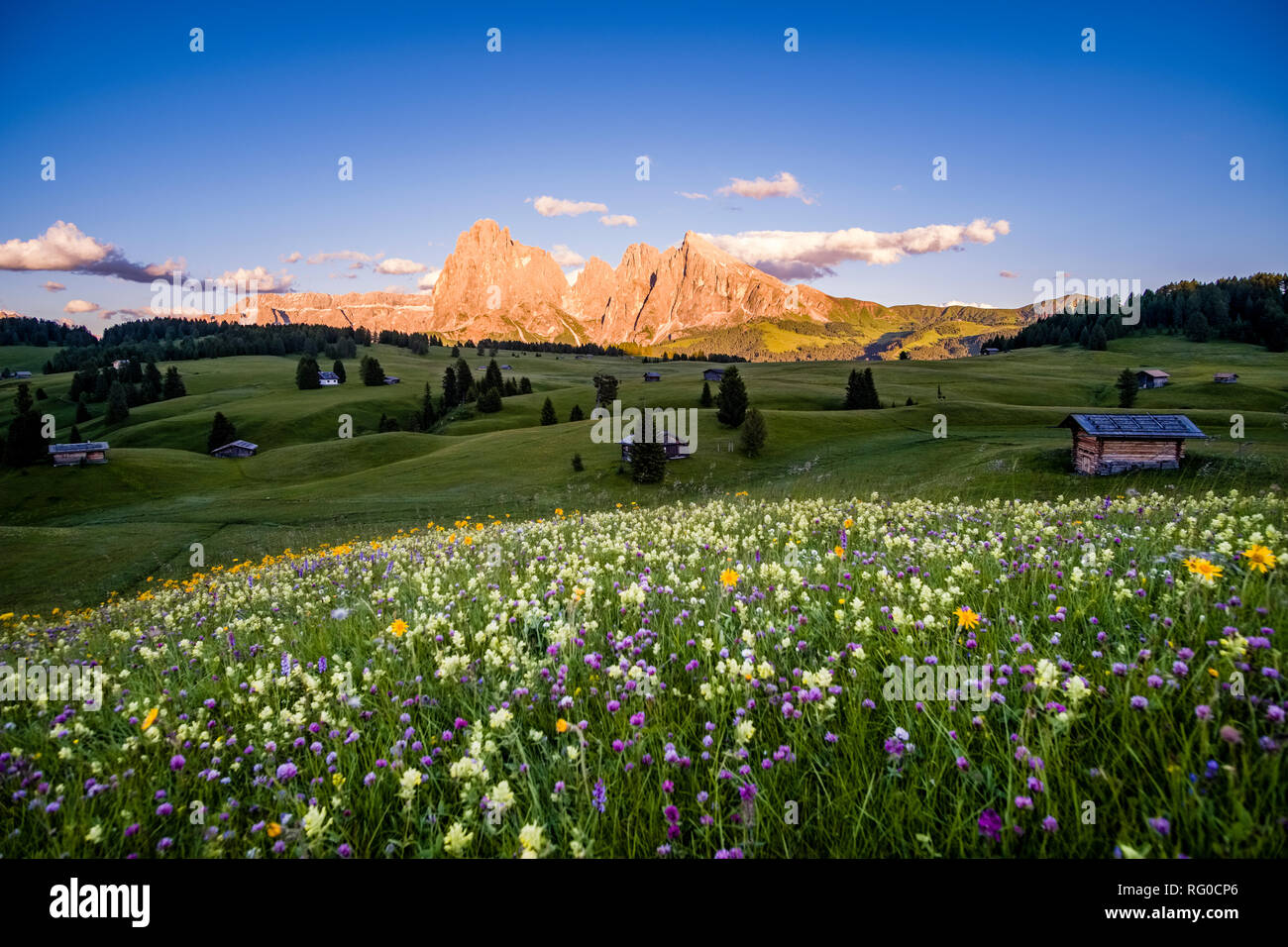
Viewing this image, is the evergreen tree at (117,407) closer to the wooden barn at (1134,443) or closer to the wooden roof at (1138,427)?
the wooden roof at (1138,427)

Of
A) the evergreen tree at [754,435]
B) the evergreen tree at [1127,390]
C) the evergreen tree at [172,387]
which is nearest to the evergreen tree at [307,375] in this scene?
the evergreen tree at [172,387]

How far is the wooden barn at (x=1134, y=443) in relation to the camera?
3991cm

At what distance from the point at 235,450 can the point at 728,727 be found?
124 metres

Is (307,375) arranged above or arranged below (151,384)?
above

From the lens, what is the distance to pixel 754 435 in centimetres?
7006

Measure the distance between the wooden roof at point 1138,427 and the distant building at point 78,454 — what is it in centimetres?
11233

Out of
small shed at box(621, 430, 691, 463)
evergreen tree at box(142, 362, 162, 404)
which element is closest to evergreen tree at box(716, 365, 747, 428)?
small shed at box(621, 430, 691, 463)

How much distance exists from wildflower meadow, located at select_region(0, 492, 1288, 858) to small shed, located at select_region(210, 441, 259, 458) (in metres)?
118

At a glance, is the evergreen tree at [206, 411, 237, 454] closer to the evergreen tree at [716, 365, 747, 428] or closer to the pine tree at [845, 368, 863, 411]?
the evergreen tree at [716, 365, 747, 428]

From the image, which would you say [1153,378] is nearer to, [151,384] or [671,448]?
[671,448]

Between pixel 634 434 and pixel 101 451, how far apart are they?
7545 centimetres

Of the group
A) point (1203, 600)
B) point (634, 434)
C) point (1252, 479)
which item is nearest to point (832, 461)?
point (634, 434)

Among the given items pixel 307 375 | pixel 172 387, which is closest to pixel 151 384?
pixel 172 387
